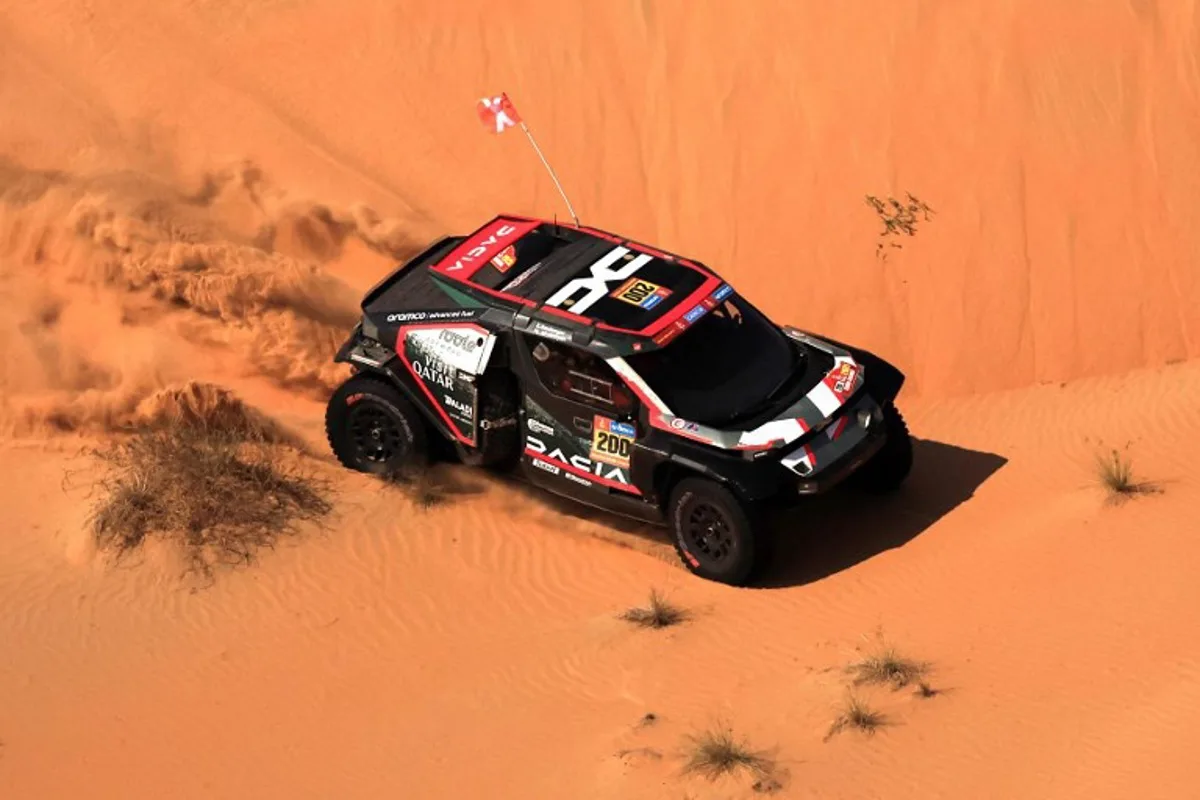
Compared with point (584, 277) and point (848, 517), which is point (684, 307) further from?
point (848, 517)

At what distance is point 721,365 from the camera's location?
37.2 ft

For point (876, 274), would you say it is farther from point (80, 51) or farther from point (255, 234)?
A: point (80, 51)

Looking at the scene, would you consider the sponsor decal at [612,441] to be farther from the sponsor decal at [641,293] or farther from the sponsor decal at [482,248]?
the sponsor decal at [482,248]

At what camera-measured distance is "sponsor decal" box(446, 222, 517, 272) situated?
39.6 feet

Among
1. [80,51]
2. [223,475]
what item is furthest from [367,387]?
[80,51]

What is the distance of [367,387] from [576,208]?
3.78 m

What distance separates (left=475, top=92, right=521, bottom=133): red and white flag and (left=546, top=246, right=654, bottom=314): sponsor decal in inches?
88.8

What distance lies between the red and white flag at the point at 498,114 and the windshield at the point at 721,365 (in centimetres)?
309

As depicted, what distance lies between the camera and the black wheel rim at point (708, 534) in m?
10.9

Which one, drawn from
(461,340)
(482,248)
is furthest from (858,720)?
(482,248)

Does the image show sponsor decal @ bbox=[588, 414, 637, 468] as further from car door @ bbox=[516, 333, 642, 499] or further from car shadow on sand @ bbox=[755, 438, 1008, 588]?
car shadow on sand @ bbox=[755, 438, 1008, 588]

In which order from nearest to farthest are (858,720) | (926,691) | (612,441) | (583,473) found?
(858,720) < (926,691) < (612,441) < (583,473)

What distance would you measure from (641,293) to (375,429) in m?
2.33

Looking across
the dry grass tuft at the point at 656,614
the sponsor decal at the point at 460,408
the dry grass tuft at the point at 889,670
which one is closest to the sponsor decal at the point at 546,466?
the sponsor decal at the point at 460,408
